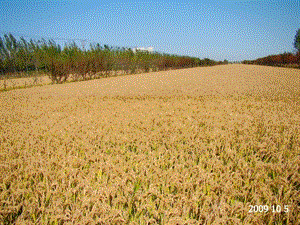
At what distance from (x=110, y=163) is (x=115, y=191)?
0.31 meters

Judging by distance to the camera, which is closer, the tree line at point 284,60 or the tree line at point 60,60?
the tree line at point 60,60

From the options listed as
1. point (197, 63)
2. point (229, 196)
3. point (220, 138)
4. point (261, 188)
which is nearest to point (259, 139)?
point (220, 138)

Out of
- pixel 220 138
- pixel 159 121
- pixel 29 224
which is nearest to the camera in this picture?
pixel 29 224

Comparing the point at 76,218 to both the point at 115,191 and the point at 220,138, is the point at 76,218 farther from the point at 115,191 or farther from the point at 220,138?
the point at 220,138

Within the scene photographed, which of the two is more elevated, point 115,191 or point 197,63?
point 197,63

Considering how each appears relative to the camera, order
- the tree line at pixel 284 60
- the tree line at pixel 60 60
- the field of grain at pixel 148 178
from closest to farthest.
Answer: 1. the field of grain at pixel 148 178
2. the tree line at pixel 60 60
3. the tree line at pixel 284 60

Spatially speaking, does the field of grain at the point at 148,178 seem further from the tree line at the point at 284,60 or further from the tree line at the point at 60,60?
the tree line at the point at 284,60

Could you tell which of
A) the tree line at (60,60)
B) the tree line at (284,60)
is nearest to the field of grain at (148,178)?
the tree line at (60,60)

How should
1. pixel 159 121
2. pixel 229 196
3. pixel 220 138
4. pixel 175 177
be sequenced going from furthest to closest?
1. pixel 159 121
2. pixel 220 138
3. pixel 175 177
4. pixel 229 196

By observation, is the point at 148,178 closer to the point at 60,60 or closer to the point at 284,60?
the point at 60,60

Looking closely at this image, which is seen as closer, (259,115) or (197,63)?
(259,115)

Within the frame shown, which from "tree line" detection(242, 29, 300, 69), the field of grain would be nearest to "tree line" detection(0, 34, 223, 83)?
the field of grain

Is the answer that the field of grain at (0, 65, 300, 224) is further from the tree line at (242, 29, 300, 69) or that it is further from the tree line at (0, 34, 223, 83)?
the tree line at (242, 29, 300, 69)

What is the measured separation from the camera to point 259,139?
1806 millimetres
